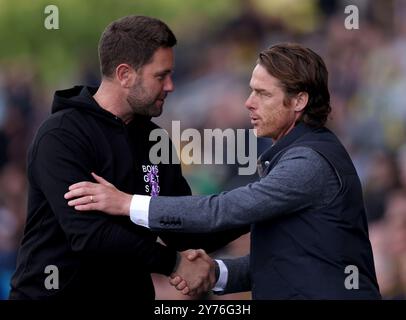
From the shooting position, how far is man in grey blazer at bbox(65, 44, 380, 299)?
10.9ft

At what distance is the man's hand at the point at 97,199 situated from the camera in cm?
341

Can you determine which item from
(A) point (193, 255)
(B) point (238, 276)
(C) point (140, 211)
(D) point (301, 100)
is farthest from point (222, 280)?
(D) point (301, 100)

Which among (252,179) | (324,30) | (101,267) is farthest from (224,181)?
(101,267)

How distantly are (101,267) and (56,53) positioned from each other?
9.72ft

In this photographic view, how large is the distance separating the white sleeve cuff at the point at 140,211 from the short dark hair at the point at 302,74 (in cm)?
61

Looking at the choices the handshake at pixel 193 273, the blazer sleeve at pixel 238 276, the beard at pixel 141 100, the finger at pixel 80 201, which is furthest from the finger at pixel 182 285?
the beard at pixel 141 100

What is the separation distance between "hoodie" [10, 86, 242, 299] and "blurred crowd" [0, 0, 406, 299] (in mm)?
2504

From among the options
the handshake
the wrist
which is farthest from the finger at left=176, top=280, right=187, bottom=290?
the wrist

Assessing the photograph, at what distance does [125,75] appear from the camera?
12.3 feet

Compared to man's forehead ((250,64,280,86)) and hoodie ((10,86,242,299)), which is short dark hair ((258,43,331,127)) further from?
hoodie ((10,86,242,299))

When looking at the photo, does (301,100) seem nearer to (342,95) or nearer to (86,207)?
(86,207)

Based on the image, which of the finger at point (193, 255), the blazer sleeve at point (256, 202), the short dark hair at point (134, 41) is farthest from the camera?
the finger at point (193, 255)

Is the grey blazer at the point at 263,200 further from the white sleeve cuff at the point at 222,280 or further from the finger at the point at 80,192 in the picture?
the white sleeve cuff at the point at 222,280

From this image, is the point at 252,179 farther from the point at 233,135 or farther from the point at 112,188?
the point at 112,188
